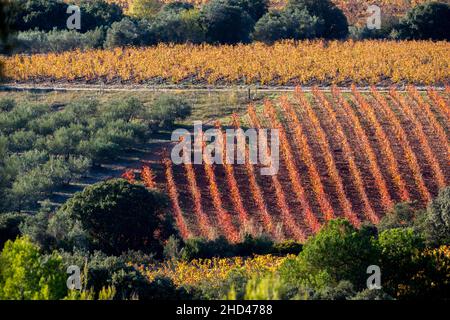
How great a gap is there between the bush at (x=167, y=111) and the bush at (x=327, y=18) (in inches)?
647

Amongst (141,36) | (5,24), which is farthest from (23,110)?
(5,24)

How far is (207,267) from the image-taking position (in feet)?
78.1

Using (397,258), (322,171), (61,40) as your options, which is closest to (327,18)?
(61,40)

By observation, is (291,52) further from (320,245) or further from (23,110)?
(320,245)

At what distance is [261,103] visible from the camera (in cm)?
3834

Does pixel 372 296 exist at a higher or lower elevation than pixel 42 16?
higher

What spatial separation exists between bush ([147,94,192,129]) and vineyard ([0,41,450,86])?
4950mm

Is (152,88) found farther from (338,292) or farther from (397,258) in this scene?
(338,292)

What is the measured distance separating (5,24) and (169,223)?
14.6 metres

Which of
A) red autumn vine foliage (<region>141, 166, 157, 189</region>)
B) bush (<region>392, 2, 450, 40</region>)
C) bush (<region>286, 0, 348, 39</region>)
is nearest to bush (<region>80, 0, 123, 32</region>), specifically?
bush (<region>286, 0, 348, 39</region>)

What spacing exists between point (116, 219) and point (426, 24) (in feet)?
93.5

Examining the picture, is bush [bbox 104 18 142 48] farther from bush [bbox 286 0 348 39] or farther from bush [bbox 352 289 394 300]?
bush [bbox 352 289 394 300]

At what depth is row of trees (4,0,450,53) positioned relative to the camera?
4884 centimetres

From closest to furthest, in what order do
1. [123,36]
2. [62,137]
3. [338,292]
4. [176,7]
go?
[338,292] < [62,137] < [123,36] < [176,7]
